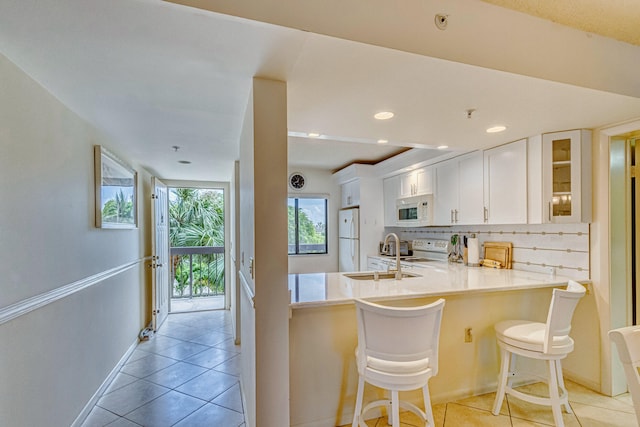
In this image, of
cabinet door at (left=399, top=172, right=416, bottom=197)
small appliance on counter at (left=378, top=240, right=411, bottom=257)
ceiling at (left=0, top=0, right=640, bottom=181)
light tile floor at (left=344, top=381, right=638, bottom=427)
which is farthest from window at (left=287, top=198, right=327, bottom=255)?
light tile floor at (left=344, top=381, right=638, bottom=427)

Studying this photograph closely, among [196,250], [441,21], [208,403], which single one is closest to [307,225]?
[196,250]

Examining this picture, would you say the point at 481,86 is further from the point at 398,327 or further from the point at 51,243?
the point at 51,243

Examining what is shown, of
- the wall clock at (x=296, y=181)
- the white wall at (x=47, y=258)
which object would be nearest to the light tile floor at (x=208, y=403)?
the white wall at (x=47, y=258)

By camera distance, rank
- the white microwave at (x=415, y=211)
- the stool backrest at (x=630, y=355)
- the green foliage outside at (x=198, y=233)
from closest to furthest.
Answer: the stool backrest at (x=630, y=355) → the white microwave at (x=415, y=211) → the green foliage outside at (x=198, y=233)

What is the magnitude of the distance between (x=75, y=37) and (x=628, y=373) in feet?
7.81

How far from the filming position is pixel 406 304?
217cm

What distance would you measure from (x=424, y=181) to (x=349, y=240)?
1528 mm

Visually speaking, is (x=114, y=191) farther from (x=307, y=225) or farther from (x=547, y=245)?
(x=547, y=245)

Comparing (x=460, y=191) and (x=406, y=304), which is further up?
Answer: (x=460, y=191)

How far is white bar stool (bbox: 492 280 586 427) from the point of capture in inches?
75.2

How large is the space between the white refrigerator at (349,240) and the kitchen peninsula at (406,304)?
1.84m

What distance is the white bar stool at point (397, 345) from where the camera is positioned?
1602mm

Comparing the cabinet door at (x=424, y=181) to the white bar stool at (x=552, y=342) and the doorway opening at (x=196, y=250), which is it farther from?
the doorway opening at (x=196, y=250)

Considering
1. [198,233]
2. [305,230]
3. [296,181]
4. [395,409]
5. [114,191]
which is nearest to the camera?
[395,409]
